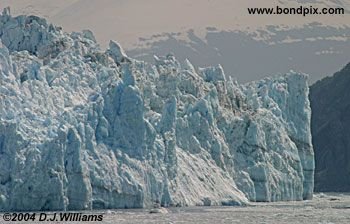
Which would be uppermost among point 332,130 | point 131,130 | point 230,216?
point 332,130

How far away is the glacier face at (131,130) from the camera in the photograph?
44.9 m

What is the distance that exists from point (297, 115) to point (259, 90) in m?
4.17

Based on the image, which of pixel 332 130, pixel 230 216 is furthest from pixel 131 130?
pixel 332 130

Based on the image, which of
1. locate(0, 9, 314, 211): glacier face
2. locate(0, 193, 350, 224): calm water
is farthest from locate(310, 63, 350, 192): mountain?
locate(0, 193, 350, 224): calm water

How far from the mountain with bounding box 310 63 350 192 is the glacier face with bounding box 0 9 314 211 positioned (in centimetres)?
4539

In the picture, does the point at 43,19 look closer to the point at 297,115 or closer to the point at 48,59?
the point at 48,59

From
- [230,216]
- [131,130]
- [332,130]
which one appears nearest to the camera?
[230,216]

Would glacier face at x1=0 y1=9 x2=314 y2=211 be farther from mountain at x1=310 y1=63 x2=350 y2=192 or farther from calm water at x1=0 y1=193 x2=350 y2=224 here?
mountain at x1=310 y1=63 x2=350 y2=192

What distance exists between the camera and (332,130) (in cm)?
11788

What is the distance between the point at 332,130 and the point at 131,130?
239 feet

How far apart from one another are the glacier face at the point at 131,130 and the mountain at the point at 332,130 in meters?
45.4

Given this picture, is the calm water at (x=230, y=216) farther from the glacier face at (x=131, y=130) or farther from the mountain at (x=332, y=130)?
the mountain at (x=332, y=130)

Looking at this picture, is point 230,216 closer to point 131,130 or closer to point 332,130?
point 131,130

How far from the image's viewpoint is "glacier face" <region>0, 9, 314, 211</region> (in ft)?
147
